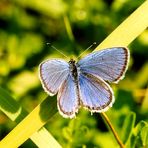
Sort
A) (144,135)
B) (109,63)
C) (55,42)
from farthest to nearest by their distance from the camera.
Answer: (55,42)
(109,63)
(144,135)

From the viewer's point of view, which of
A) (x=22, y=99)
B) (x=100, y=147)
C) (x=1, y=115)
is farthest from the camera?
(x=22, y=99)

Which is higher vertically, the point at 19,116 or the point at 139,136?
the point at 19,116

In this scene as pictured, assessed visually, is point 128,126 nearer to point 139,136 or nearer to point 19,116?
point 139,136

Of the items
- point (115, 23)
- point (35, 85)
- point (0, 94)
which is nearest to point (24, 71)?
point (35, 85)

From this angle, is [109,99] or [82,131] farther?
[82,131]

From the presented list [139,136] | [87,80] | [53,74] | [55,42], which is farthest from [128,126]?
[55,42]

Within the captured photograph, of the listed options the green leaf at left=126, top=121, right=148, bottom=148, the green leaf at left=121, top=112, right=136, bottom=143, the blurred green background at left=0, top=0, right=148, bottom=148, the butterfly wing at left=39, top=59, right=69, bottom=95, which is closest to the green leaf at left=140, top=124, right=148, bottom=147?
the green leaf at left=126, top=121, right=148, bottom=148

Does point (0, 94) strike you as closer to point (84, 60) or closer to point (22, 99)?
point (84, 60)
